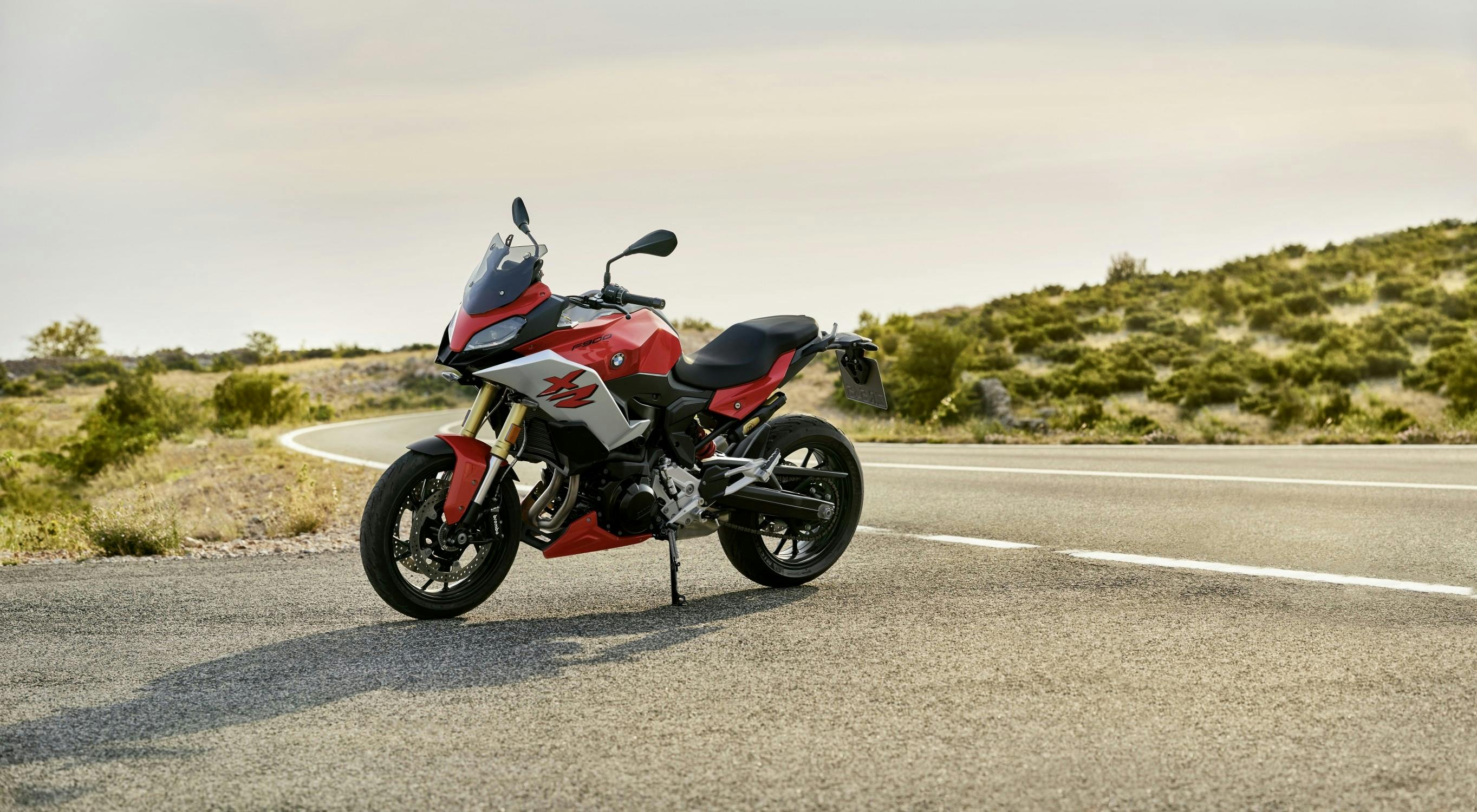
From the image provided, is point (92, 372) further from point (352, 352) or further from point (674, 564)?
point (674, 564)

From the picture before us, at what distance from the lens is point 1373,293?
47.0m

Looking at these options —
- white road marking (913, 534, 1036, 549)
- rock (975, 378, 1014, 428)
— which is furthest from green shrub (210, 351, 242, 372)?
white road marking (913, 534, 1036, 549)

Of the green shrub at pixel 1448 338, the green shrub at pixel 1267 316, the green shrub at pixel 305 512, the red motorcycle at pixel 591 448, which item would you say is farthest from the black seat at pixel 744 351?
the green shrub at pixel 1267 316

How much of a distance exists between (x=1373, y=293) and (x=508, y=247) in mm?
48232

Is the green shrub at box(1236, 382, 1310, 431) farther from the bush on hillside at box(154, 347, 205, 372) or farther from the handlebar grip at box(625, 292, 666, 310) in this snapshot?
the bush on hillside at box(154, 347, 205, 372)

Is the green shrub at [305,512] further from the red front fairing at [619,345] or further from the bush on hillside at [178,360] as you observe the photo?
the bush on hillside at [178,360]

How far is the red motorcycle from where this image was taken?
5.63 metres

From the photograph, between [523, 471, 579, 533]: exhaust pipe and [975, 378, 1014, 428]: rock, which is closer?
[523, 471, 579, 533]: exhaust pipe

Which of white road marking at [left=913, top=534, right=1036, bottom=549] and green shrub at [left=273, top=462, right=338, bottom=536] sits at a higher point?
green shrub at [left=273, top=462, right=338, bottom=536]

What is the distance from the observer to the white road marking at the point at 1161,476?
1083cm

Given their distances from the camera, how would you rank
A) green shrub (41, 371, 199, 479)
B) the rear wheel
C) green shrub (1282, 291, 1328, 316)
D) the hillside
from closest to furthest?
the rear wheel, green shrub (41, 371, 199, 479), the hillside, green shrub (1282, 291, 1328, 316)

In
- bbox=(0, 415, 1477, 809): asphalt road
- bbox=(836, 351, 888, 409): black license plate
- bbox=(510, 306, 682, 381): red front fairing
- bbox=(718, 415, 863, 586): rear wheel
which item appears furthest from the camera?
bbox=(836, 351, 888, 409): black license plate

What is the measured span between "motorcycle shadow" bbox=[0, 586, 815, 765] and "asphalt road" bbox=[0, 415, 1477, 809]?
19 mm

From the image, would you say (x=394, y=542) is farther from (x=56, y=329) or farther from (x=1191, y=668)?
(x=56, y=329)
